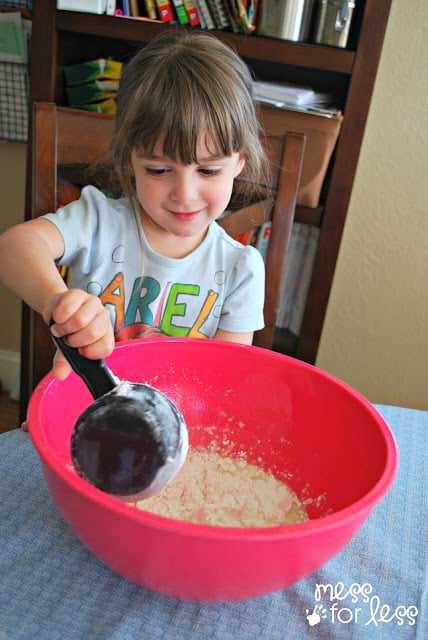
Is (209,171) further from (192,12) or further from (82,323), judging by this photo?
(192,12)

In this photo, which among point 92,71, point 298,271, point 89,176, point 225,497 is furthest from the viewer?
point 298,271

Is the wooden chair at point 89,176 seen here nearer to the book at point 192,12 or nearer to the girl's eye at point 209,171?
the girl's eye at point 209,171

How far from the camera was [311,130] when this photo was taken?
1.38m

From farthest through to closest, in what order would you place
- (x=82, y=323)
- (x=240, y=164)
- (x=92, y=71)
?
(x=92, y=71)
(x=240, y=164)
(x=82, y=323)

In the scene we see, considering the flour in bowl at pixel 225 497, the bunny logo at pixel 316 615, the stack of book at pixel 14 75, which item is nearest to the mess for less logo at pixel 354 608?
the bunny logo at pixel 316 615

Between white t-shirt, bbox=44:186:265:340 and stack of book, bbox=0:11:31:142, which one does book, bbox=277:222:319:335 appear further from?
stack of book, bbox=0:11:31:142

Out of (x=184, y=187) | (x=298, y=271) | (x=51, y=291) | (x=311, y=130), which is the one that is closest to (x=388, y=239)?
(x=298, y=271)

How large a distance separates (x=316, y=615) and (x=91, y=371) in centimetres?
30

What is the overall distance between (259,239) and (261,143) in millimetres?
331

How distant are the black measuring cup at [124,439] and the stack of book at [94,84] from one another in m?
1.07

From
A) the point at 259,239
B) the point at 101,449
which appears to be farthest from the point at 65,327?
the point at 259,239

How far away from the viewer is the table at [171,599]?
54 cm

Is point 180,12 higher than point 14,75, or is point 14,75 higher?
point 180,12

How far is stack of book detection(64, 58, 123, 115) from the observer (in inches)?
58.1
